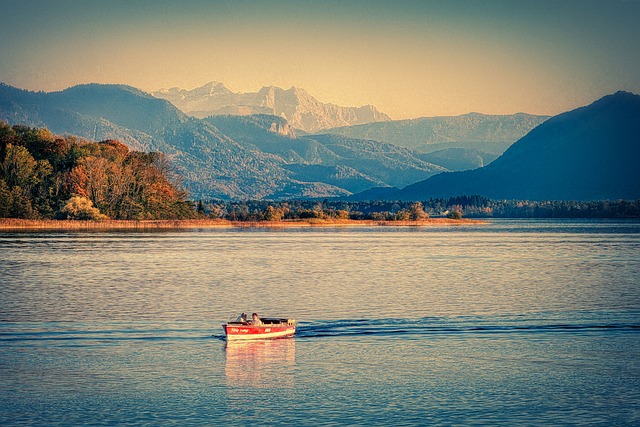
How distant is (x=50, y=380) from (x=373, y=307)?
2560 centimetres

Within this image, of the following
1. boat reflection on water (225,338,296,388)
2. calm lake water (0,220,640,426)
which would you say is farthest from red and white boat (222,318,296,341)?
calm lake water (0,220,640,426)

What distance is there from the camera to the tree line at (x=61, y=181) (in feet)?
575

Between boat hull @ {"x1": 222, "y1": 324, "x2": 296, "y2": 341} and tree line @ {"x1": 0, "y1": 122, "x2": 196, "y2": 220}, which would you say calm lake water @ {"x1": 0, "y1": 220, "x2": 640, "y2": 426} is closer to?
boat hull @ {"x1": 222, "y1": 324, "x2": 296, "y2": 341}

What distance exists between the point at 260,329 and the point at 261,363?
5200mm

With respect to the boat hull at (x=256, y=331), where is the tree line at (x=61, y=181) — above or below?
above

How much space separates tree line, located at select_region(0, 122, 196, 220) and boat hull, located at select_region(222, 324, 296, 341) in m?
137

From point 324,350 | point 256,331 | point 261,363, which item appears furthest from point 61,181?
point 261,363

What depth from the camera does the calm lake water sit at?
97.4ft

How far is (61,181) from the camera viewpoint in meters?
181

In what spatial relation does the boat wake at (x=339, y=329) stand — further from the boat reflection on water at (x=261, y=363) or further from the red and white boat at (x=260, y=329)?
the boat reflection on water at (x=261, y=363)

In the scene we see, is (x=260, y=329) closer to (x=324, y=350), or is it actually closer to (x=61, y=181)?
(x=324, y=350)

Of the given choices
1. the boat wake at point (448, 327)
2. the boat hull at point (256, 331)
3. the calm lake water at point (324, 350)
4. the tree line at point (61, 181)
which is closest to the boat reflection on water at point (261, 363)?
the calm lake water at point (324, 350)

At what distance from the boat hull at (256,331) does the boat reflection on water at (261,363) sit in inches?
10.4

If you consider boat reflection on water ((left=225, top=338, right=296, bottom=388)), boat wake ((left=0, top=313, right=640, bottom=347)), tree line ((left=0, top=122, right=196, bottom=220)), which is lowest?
boat reflection on water ((left=225, top=338, right=296, bottom=388))
